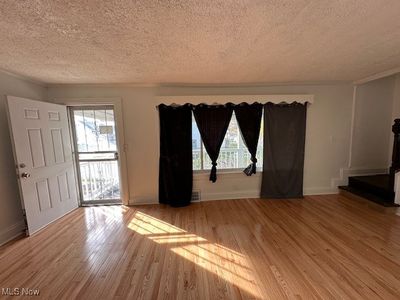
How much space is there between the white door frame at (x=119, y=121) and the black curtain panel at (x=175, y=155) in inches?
25.9

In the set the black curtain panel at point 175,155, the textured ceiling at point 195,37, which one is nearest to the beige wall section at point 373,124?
the textured ceiling at point 195,37

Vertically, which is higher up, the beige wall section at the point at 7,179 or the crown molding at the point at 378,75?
the crown molding at the point at 378,75

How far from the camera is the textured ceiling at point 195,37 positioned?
1.25m

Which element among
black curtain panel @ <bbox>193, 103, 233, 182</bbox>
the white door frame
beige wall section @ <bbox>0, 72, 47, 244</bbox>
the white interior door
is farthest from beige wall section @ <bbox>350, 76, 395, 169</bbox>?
beige wall section @ <bbox>0, 72, 47, 244</bbox>

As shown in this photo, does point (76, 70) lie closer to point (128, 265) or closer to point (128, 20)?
point (128, 20)

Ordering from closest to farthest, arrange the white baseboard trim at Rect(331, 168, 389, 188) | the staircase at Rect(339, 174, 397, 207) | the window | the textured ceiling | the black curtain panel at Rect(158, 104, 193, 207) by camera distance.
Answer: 1. the textured ceiling
2. the staircase at Rect(339, 174, 397, 207)
3. the black curtain panel at Rect(158, 104, 193, 207)
4. the window
5. the white baseboard trim at Rect(331, 168, 389, 188)

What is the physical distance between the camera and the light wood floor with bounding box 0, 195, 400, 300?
5.39 ft

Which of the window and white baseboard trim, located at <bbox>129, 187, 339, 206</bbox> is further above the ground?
the window

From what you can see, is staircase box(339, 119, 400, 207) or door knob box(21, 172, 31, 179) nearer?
door knob box(21, 172, 31, 179)

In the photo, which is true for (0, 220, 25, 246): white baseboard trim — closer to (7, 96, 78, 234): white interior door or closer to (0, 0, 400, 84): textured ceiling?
(7, 96, 78, 234): white interior door

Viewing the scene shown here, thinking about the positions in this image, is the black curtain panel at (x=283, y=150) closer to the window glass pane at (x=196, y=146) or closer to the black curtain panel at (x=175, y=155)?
the window glass pane at (x=196, y=146)

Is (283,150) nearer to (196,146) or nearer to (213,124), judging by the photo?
(213,124)

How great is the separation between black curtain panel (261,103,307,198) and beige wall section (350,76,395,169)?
119cm

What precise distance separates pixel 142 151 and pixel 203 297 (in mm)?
2516
